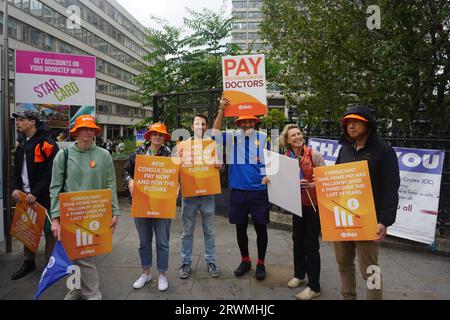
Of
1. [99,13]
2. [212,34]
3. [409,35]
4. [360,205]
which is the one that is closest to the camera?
[360,205]

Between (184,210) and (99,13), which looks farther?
(99,13)

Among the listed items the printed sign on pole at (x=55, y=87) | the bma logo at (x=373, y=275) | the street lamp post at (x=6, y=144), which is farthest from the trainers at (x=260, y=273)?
the printed sign on pole at (x=55, y=87)

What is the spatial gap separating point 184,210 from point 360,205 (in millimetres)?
2086

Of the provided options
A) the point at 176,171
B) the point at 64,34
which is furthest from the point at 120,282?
the point at 64,34

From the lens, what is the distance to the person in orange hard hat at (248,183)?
389 cm

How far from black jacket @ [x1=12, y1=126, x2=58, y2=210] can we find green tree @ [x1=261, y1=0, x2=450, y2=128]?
23.4ft

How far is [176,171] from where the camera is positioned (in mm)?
3604

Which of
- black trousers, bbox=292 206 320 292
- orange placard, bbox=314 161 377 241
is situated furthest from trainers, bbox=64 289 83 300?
orange placard, bbox=314 161 377 241

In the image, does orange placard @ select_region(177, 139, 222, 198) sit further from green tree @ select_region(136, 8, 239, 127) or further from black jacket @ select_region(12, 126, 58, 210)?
green tree @ select_region(136, 8, 239, 127)

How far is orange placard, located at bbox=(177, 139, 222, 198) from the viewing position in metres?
3.81

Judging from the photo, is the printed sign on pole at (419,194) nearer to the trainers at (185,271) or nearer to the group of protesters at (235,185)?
the group of protesters at (235,185)

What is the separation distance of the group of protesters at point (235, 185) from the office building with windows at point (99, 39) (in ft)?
77.6

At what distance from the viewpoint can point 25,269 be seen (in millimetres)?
4031
